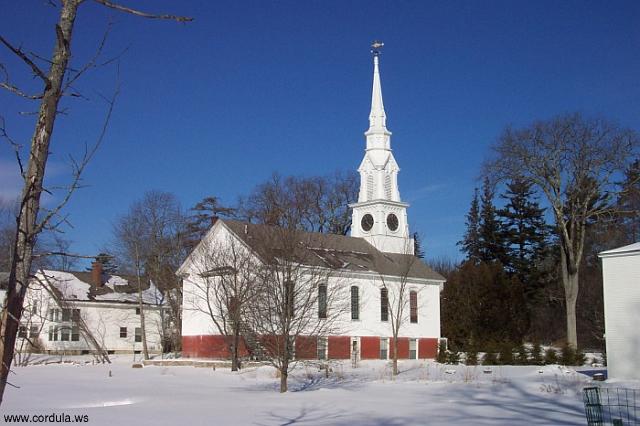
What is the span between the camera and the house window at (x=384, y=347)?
53.8m

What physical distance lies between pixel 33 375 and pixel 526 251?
50855mm

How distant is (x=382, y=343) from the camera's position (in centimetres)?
5384

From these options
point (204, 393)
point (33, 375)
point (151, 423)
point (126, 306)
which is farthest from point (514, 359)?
point (126, 306)

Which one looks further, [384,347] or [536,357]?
[384,347]

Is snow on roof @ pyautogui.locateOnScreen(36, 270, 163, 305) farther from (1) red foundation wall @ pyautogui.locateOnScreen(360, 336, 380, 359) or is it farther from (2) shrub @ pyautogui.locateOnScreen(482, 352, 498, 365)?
(2) shrub @ pyautogui.locateOnScreen(482, 352, 498, 365)

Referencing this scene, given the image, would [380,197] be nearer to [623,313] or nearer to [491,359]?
[491,359]

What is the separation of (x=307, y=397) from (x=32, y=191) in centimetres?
2123

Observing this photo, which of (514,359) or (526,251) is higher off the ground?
(526,251)

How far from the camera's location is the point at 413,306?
5628 centimetres

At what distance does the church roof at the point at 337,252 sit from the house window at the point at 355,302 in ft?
4.63

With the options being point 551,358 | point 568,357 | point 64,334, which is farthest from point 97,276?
point 568,357

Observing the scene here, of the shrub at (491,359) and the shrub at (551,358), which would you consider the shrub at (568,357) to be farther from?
the shrub at (491,359)

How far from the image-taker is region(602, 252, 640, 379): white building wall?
31.4 meters

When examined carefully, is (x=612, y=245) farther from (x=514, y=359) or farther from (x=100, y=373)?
(x=100, y=373)
